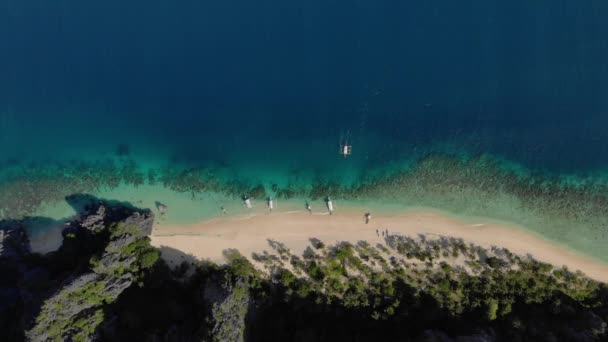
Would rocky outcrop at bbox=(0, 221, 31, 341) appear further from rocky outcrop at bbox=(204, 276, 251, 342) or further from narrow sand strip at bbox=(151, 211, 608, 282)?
rocky outcrop at bbox=(204, 276, 251, 342)

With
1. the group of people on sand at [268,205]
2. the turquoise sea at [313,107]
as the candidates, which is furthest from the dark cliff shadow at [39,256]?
the group of people on sand at [268,205]

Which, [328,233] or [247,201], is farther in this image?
[247,201]

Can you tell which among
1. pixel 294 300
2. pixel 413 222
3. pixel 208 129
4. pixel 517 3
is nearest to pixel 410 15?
pixel 517 3

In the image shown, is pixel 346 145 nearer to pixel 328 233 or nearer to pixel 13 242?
pixel 328 233

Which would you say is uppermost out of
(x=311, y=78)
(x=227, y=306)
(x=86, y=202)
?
(x=311, y=78)

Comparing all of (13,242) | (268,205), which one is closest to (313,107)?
(268,205)

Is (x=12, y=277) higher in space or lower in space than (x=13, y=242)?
lower

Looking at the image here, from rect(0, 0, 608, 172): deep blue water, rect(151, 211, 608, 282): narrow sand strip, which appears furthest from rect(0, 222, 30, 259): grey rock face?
rect(151, 211, 608, 282): narrow sand strip
